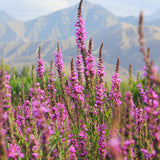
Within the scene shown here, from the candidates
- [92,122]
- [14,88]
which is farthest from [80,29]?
[14,88]

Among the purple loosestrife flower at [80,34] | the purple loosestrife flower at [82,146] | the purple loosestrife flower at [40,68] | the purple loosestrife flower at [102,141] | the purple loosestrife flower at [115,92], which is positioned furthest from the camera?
the purple loosestrife flower at [40,68]

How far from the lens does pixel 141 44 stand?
1.10 metres

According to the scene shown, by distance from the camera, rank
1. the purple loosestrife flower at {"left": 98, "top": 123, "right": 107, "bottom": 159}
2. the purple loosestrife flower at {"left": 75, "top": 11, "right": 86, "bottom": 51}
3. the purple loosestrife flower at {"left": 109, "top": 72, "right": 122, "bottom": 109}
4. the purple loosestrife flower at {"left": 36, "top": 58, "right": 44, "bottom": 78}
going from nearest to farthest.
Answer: the purple loosestrife flower at {"left": 98, "top": 123, "right": 107, "bottom": 159}, the purple loosestrife flower at {"left": 75, "top": 11, "right": 86, "bottom": 51}, the purple loosestrife flower at {"left": 109, "top": 72, "right": 122, "bottom": 109}, the purple loosestrife flower at {"left": 36, "top": 58, "right": 44, "bottom": 78}

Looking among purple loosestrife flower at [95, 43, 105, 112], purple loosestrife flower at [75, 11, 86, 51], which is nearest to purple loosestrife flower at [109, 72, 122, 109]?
purple loosestrife flower at [95, 43, 105, 112]

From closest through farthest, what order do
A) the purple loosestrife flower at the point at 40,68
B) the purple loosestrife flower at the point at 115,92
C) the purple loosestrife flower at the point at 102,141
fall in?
1. the purple loosestrife flower at the point at 102,141
2. the purple loosestrife flower at the point at 115,92
3. the purple loosestrife flower at the point at 40,68

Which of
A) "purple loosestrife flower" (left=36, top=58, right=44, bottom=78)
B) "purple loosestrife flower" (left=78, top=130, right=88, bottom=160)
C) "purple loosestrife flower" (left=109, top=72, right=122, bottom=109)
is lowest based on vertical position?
"purple loosestrife flower" (left=78, top=130, right=88, bottom=160)

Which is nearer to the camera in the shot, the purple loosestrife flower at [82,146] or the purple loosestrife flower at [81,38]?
the purple loosestrife flower at [82,146]

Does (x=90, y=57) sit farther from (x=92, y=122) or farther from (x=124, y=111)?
(x=124, y=111)

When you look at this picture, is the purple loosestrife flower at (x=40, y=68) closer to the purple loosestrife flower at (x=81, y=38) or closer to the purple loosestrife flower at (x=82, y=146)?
the purple loosestrife flower at (x=81, y=38)

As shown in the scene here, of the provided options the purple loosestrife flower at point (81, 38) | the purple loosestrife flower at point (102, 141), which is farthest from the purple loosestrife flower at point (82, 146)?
the purple loosestrife flower at point (81, 38)

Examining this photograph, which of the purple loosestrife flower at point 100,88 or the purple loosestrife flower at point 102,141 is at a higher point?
the purple loosestrife flower at point 100,88

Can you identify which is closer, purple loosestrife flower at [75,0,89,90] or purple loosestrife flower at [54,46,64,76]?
purple loosestrife flower at [75,0,89,90]

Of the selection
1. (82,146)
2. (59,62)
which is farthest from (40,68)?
(82,146)

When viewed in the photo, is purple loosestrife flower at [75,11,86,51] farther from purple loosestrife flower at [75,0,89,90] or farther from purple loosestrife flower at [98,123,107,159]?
purple loosestrife flower at [98,123,107,159]
